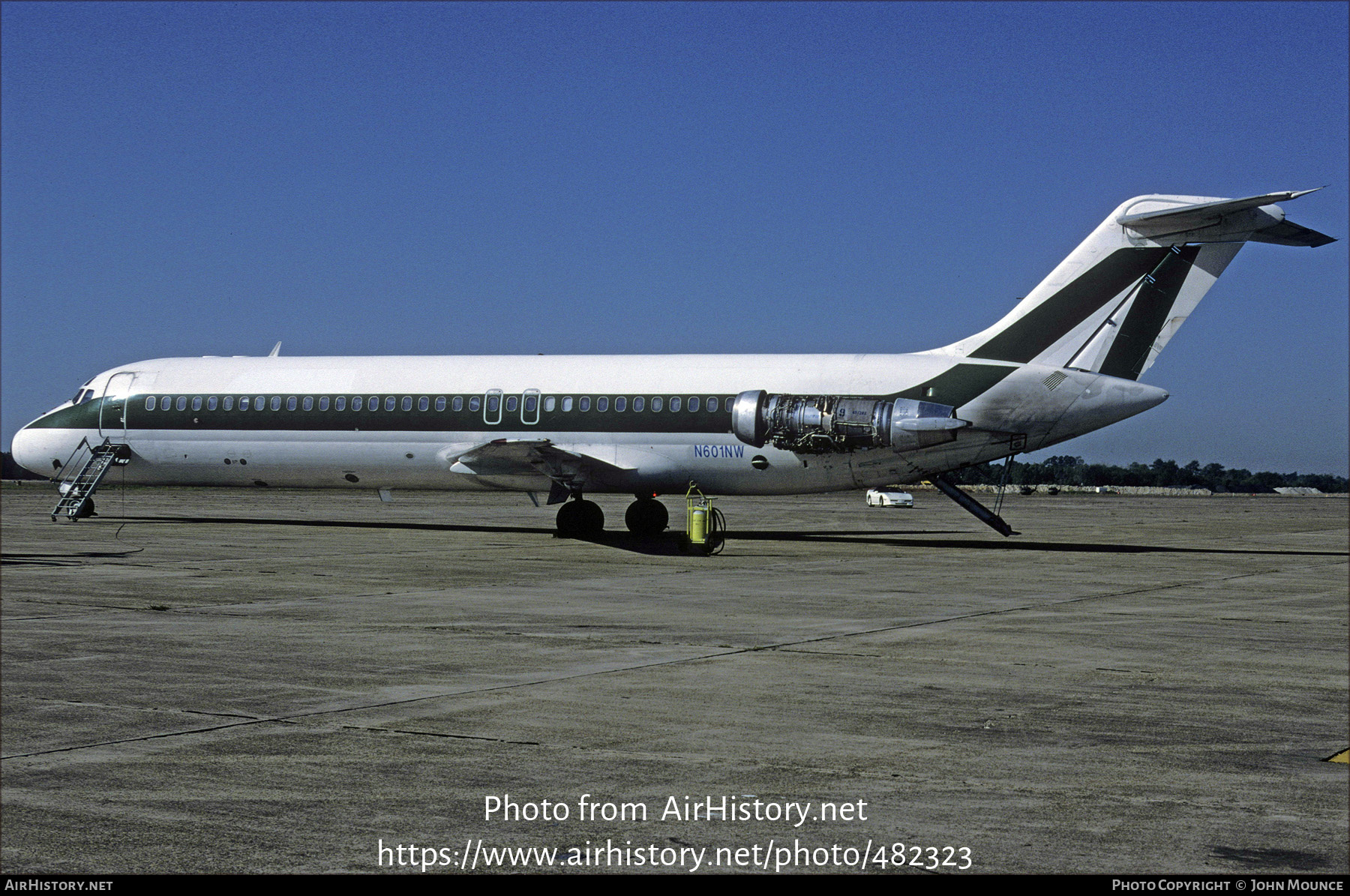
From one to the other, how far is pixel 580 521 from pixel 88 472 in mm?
13959

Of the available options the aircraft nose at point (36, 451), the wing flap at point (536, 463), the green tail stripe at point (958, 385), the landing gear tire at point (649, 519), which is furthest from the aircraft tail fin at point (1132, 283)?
the aircraft nose at point (36, 451)

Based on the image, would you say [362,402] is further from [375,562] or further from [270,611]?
[270,611]

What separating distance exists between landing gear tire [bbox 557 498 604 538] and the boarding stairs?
1246 cm

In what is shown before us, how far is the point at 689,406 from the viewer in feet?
93.8

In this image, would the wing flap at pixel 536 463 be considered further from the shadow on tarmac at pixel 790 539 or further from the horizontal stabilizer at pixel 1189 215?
the horizontal stabilizer at pixel 1189 215

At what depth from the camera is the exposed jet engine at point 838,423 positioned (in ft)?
86.7

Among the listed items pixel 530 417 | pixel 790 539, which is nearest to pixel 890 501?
pixel 790 539

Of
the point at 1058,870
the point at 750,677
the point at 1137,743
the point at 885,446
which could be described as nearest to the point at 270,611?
the point at 750,677

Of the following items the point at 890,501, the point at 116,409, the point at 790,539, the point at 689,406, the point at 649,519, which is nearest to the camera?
the point at 689,406

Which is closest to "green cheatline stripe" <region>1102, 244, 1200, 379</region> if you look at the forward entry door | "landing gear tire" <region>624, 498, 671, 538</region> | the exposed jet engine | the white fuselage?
the white fuselage

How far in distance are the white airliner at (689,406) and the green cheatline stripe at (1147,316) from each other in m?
0.03

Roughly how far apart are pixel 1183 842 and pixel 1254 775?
5.33 ft

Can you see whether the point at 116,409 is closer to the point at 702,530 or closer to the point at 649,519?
the point at 649,519

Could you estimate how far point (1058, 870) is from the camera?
5676 mm
